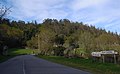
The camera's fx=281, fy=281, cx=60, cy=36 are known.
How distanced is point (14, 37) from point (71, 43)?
61.7 metres

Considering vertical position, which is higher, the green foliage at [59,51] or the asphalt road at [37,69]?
the green foliage at [59,51]

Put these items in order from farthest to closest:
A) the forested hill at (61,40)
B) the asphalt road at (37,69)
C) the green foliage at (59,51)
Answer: the green foliage at (59,51) → the forested hill at (61,40) → the asphalt road at (37,69)

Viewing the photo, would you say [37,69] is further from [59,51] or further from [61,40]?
[61,40]

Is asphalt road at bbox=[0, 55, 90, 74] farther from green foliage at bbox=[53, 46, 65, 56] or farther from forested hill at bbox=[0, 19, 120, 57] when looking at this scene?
green foliage at bbox=[53, 46, 65, 56]

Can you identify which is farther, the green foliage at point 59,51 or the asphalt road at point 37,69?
the green foliage at point 59,51

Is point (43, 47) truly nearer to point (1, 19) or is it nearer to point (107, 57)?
point (1, 19)

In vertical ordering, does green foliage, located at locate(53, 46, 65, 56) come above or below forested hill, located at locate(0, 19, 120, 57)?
below

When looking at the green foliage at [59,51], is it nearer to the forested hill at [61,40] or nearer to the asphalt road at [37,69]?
the forested hill at [61,40]

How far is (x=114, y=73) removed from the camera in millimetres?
19156

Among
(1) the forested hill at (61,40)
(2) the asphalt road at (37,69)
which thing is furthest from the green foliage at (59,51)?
(2) the asphalt road at (37,69)

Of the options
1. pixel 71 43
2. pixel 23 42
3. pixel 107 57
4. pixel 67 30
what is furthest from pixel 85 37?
pixel 23 42

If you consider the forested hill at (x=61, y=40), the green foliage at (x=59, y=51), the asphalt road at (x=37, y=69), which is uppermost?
the forested hill at (x=61, y=40)

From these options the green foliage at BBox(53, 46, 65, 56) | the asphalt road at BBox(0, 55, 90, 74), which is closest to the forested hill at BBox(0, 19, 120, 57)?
the green foliage at BBox(53, 46, 65, 56)

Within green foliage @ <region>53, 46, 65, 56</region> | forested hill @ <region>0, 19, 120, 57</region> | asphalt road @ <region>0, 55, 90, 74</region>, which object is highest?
forested hill @ <region>0, 19, 120, 57</region>
